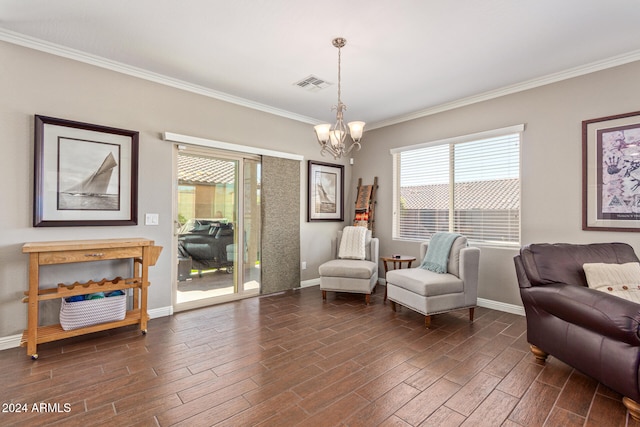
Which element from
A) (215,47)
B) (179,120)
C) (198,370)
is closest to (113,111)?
(179,120)

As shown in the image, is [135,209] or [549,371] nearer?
[549,371]

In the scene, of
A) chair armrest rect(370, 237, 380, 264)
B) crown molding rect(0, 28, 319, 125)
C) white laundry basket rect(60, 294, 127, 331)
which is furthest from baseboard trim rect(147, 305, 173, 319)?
chair armrest rect(370, 237, 380, 264)

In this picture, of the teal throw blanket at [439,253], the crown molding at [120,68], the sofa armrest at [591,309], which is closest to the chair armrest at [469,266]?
the teal throw blanket at [439,253]

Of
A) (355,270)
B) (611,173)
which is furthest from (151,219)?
(611,173)

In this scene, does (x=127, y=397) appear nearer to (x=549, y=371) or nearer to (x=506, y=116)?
(x=549, y=371)

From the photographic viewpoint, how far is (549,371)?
2.36 meters

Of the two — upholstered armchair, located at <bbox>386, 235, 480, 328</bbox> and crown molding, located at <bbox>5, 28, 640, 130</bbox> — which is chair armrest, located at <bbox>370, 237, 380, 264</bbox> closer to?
upholstered armchair, located at <bbox>386, 235, 480, 328</bbox>

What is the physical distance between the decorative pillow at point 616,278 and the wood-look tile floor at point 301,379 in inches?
26.8

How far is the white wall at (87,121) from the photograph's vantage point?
2729 mm

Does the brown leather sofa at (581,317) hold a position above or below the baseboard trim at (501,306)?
above

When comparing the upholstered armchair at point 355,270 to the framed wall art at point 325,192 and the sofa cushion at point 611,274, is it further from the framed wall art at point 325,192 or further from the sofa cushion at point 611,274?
the sofa cushion at point 611,274

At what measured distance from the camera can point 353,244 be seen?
4738mm

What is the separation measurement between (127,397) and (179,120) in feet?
9.55

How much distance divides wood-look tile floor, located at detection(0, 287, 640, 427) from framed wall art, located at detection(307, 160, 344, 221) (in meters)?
2.20
